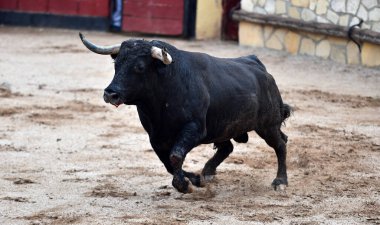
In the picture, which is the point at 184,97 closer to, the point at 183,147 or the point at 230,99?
the point at 183,147

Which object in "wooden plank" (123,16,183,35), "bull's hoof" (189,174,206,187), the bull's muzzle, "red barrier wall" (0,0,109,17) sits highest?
the bull's muzzle

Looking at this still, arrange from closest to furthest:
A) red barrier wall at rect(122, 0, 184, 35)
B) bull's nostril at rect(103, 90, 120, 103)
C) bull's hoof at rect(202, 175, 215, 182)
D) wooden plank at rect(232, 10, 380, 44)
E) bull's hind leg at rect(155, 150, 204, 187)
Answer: bull's nostril at rect(103, 90, 120, 103) → bull's hind leg at rect(155, 150, 204, 187) → bull's hoof at rect(202, 175, 215, 182) → wooden plank at rect(232, 10, 380, 44) → red barrier wall at rect(122, 0, 184, 35)

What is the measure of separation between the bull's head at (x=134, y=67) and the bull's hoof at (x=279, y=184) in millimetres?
1171

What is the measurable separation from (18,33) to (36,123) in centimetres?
663

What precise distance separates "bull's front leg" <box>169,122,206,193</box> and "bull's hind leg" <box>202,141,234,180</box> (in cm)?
76

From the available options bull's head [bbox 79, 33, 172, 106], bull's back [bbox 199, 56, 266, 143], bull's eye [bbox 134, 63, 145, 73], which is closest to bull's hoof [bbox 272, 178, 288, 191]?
bull's back [bbox 199, 56, 266, 143]

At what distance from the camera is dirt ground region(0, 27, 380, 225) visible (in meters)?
5.57

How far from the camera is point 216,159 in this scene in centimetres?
655

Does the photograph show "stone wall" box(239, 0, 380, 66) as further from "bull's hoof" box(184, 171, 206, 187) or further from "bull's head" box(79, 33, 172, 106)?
"bull's head" box(79, 33, 172, 106)

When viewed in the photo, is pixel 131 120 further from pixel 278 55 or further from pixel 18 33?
pixel 18 33

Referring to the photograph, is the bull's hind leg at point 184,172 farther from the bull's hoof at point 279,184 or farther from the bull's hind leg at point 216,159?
the bull's hoof at point 279,184

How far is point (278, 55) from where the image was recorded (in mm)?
12930

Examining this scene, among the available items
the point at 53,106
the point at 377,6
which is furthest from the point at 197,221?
the point at 377,6

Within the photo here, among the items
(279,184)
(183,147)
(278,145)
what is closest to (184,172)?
(183,147)
